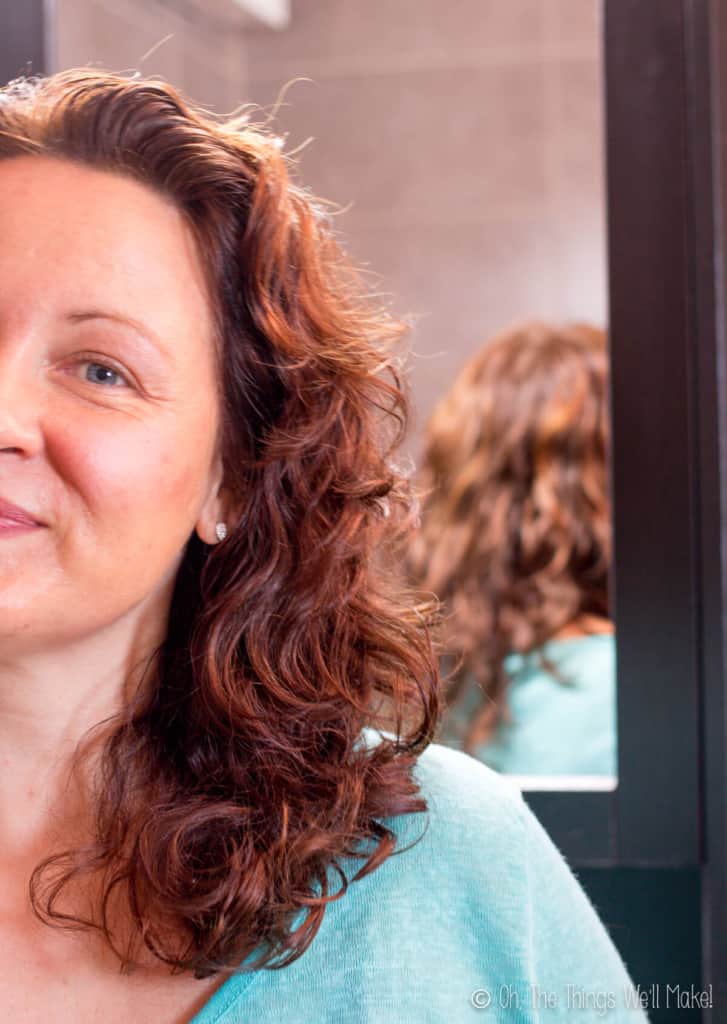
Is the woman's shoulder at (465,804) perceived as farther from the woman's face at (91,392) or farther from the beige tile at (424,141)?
the beige tile at (424,141)

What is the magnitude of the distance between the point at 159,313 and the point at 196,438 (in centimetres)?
9

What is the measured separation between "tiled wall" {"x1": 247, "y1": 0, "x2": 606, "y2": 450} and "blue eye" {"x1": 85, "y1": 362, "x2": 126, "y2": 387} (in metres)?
0.70

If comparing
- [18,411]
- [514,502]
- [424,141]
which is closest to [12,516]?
[18,411]

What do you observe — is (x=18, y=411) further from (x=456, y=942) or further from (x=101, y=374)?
(x=456, y=942)

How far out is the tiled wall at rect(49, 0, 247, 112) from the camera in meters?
1.46

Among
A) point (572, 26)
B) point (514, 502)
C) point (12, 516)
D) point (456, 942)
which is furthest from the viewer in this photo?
point (514, 502)

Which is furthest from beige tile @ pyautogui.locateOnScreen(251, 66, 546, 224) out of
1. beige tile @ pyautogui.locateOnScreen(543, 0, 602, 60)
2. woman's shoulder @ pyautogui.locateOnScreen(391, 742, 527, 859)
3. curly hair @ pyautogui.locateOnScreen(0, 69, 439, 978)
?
woman's shoulder @ pyautogui.locateOnScreen(391, 742, 527, 859)

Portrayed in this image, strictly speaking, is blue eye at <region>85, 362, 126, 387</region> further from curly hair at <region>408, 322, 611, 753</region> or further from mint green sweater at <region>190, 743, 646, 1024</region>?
curly hair at <region>408, 322, 611, 753</region>

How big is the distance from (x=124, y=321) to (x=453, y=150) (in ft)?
3.64

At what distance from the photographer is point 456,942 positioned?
0.90m

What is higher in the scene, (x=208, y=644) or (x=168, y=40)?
(x=168, y=40)

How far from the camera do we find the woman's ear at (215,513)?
94 cm

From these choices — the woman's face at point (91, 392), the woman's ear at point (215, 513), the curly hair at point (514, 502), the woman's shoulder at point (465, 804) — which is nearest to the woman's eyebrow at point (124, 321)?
the woman's face at point (91, 392)

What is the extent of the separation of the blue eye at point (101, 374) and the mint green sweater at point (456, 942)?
376 millimetres
